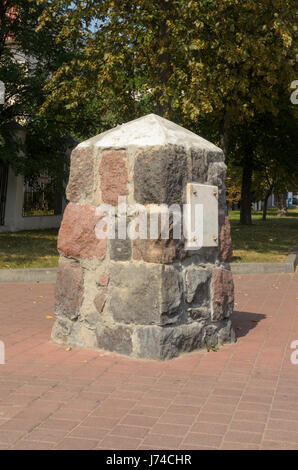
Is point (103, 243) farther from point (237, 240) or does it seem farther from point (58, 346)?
point (237, 240)

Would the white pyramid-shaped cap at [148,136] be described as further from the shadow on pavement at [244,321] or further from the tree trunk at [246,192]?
the tree trunk at [246,192]

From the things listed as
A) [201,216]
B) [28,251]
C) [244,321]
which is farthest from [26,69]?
[201,216]

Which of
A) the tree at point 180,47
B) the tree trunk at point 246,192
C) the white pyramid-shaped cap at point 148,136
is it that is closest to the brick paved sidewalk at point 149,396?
the white pyramid-shaped cap at point 148,136

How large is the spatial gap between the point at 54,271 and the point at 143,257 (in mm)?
5548

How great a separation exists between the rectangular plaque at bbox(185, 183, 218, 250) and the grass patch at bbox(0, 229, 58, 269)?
21.1ft

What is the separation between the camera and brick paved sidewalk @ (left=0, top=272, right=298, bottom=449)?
12.1ft

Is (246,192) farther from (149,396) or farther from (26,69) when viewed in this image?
(149,396)

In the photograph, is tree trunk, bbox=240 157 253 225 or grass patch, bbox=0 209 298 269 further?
tree trunk, bbox=240 157 253 225

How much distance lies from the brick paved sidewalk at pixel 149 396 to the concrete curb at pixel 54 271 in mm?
3686

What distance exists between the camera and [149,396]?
4.51 metres

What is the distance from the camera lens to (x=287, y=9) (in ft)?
45.9

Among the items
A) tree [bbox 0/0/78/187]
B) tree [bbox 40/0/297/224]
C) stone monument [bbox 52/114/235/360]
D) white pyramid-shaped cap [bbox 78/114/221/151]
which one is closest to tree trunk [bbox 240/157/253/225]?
tree [bbox 40/0/297/224]

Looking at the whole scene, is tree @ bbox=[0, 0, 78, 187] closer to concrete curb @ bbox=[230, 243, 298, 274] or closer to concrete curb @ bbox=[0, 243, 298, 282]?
concrete curb @ bbox=[0, 243, 298, 282]

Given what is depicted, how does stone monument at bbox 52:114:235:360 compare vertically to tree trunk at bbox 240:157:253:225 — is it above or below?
below
